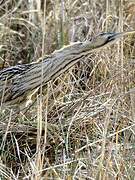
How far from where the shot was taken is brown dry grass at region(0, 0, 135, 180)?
186 centimetres

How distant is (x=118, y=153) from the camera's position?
1.95m

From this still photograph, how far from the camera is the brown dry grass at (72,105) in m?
1.86

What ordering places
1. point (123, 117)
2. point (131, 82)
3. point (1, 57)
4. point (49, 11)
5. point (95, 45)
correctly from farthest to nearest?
point (49, 11) → point (1, 57) → point (131, 82) → point (123, 117) → point (95, 45)

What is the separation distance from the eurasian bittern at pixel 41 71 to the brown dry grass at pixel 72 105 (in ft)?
0.20

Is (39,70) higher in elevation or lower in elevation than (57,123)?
higher

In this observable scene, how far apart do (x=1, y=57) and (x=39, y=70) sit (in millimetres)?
668

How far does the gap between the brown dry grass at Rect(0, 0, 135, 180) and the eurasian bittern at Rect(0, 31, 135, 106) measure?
0.20 ft

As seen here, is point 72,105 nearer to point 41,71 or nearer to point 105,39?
point 41,71

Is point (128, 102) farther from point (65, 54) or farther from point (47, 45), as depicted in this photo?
point (47, 45)

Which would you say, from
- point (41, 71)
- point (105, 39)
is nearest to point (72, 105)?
point (41, 71)

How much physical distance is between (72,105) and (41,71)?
26 cm

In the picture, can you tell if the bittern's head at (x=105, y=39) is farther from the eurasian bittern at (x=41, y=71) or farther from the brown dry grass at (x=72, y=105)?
the brown dry grass at (x=72, y=105)

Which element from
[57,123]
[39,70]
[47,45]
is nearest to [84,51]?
[39,70]

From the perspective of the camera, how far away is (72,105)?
2.32 meters
